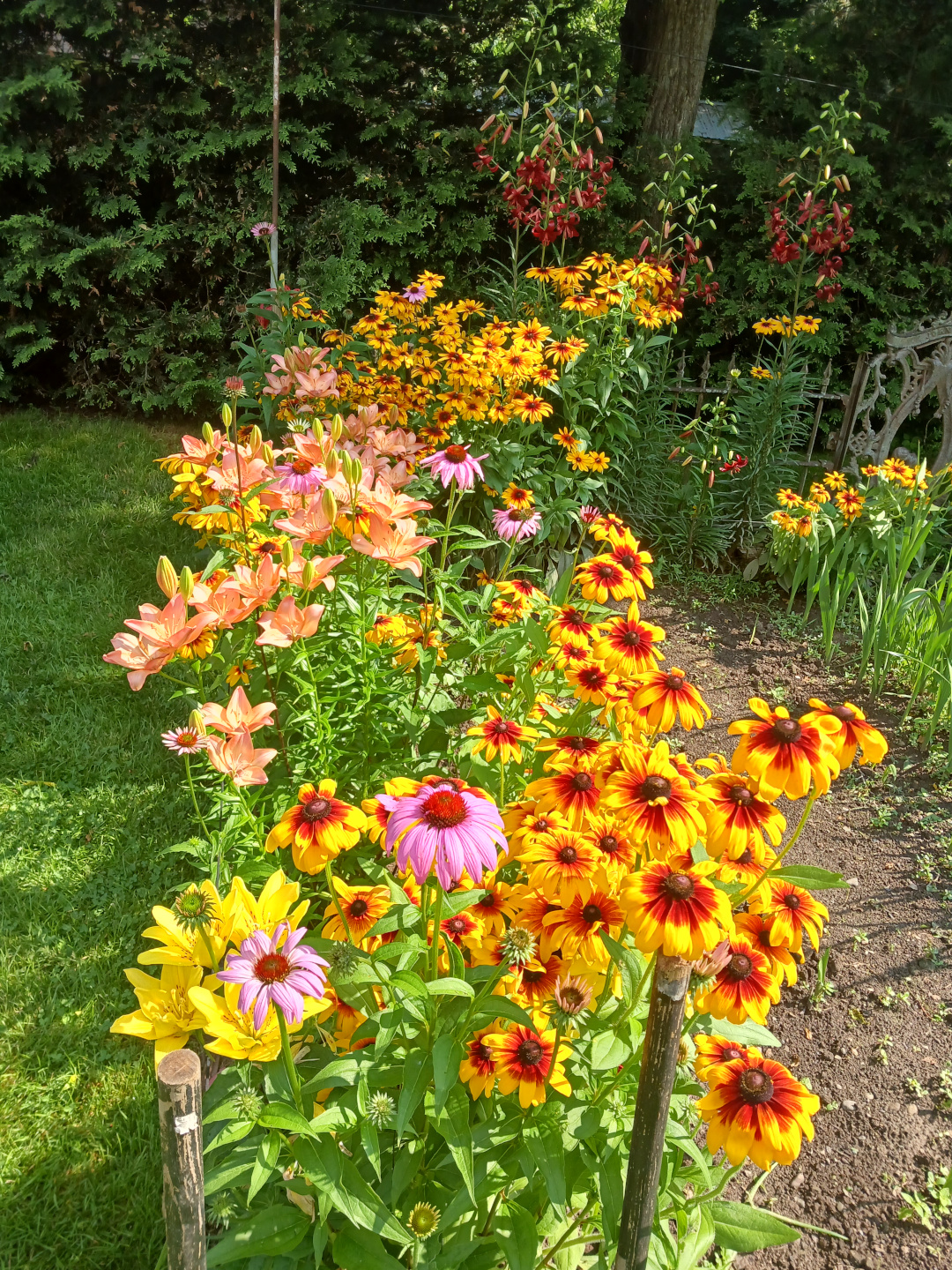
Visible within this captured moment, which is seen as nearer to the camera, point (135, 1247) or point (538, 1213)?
point (538, 1213)

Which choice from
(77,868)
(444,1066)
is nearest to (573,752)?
(444,1066)

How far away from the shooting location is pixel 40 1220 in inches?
65.1

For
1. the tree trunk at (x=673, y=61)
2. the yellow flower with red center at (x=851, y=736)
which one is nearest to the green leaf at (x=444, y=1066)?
the yellow flower with red center at (x=851, y=736)

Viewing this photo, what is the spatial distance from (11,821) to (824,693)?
105 inches

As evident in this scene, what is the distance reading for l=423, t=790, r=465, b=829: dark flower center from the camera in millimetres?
1082

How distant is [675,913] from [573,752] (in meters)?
0.41

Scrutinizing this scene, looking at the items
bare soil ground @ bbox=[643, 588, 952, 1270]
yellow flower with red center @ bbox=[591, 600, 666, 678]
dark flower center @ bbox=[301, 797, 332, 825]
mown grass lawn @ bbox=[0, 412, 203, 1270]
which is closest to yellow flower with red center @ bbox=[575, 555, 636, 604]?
yellow flower with red center @ bbox=[591, 600, 666, 678]

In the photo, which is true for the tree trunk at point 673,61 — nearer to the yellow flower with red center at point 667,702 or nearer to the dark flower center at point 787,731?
the yellow flower with red center at point 667,702

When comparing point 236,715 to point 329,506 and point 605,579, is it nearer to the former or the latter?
point 329,506

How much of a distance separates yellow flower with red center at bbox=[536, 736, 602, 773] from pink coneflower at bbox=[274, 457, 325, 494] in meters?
0.80

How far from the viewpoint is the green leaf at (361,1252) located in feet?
3.91

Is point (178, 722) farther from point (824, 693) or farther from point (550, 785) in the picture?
point (824, 693)

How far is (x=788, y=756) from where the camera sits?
1.14 meters

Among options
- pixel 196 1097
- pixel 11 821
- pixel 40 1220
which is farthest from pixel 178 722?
pixel 196 1097
